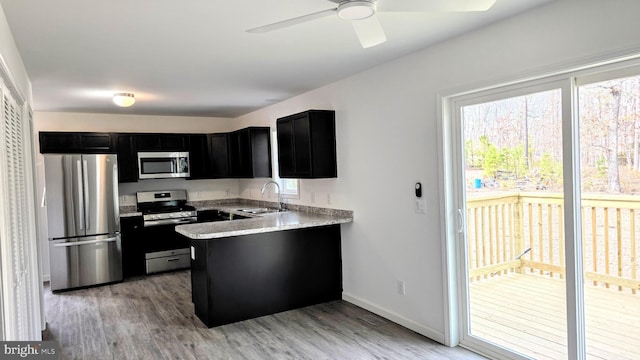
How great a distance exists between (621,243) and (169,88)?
13.8ft

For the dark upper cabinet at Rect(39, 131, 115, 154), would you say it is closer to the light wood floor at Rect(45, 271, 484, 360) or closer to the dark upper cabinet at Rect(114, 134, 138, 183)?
the dark upper cabinet at Rect(114, 134, 138, 183)

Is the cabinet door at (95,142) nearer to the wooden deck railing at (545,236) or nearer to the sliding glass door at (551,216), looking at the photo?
the sliding glass door at (551,216)

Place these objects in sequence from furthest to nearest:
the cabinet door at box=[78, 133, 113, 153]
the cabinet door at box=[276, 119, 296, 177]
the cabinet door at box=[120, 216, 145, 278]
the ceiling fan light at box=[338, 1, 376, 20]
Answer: the cabinet door at box=[120, 216, 145, 278] < the cabinet door at box=[78, 133, 113, 153] < the cabinet door at box=[276, 119, 296, 177] < the ceiling fan light at box=[338, 1, 376, 20]

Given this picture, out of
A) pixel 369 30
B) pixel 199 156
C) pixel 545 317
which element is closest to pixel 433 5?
pixel 369 30

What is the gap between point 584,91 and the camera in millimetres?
2512

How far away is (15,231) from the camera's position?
239cm

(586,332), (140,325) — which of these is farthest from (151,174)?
(586,332)

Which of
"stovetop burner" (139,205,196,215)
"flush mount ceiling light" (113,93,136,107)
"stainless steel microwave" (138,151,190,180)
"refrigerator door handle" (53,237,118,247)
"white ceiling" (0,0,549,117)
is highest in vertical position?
"white ceiling" (0,0,549,117)

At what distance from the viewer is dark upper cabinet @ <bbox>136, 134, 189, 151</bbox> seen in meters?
6.29

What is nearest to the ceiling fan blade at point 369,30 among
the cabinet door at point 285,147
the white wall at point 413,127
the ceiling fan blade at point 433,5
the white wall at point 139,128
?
the ceiling fan blade at point 433,5

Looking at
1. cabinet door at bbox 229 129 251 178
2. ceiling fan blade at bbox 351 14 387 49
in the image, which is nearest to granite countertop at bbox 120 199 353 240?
cabinet door at bbox 229 129 251 178

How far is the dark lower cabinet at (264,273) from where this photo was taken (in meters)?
3.91

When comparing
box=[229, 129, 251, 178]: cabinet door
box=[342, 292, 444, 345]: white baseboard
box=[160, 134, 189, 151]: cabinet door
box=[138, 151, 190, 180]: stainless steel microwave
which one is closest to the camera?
box=[342, 292, 444, 345]: white baseboard

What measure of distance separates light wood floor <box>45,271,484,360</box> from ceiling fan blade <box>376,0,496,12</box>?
8.00ft
